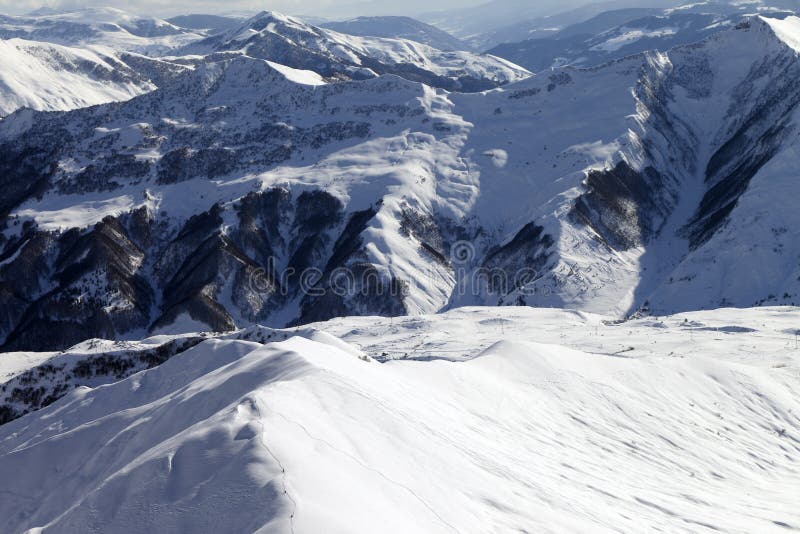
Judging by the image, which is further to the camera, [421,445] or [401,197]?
[401,197]

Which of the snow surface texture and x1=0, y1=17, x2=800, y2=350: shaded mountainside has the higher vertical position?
the snow surface texture

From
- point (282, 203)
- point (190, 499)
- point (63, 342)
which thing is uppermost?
point (190, 499)

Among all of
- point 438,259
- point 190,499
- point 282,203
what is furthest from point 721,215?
point 190,499

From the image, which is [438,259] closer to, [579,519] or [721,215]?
[721,215]

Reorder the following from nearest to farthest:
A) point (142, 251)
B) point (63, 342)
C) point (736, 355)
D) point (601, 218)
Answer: point (736, 355) < point (63, 342) < point (601, 218) < point (142, 251)

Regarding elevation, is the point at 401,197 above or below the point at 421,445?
below

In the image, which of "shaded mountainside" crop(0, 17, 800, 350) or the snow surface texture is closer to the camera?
the snow surface texture
